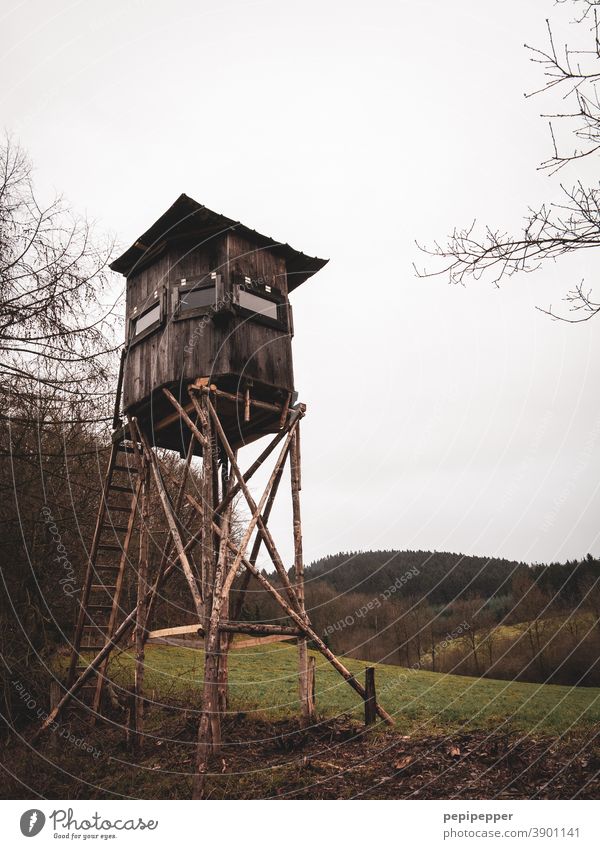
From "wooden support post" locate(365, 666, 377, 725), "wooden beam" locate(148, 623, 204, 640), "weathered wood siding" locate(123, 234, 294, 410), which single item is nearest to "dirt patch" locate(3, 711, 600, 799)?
"wooden support post" locate(365, 666, 377, 725)

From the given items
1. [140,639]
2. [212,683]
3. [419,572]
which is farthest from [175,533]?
[419,572]

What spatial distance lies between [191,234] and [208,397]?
3251mm

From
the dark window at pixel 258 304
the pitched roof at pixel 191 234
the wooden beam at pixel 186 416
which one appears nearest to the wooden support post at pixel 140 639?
the wooden beam at pixel 186 416

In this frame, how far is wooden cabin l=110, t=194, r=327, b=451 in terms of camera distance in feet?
32.6

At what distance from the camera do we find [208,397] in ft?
31.1

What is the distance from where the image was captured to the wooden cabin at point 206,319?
32.6ft

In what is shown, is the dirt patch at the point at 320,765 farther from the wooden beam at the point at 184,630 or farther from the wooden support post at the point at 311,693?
the wooden beam at the point at 184,630

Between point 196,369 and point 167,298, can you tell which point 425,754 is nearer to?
point 196,369

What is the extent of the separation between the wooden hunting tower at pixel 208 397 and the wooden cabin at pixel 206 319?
21mm

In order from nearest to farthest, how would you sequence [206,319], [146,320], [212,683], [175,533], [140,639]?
[212,683], [175,533], [140,639], [206,319], [146,320]

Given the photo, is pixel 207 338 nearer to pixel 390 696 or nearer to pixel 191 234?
pixel 191 234

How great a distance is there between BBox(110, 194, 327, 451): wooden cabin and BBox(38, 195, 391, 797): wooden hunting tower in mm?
21

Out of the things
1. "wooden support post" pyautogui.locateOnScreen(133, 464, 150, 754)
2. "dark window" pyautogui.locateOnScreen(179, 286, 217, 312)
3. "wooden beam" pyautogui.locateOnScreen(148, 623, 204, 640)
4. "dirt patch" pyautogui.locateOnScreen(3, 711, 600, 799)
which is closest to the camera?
"dirt patch" pyautogui.locateOnScreen(3, 711, 600, 799)

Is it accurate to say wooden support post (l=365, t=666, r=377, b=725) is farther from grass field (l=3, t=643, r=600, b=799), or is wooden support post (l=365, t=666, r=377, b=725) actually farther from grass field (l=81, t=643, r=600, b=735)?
grass field (l=81, t=643, r=600, b=735)
